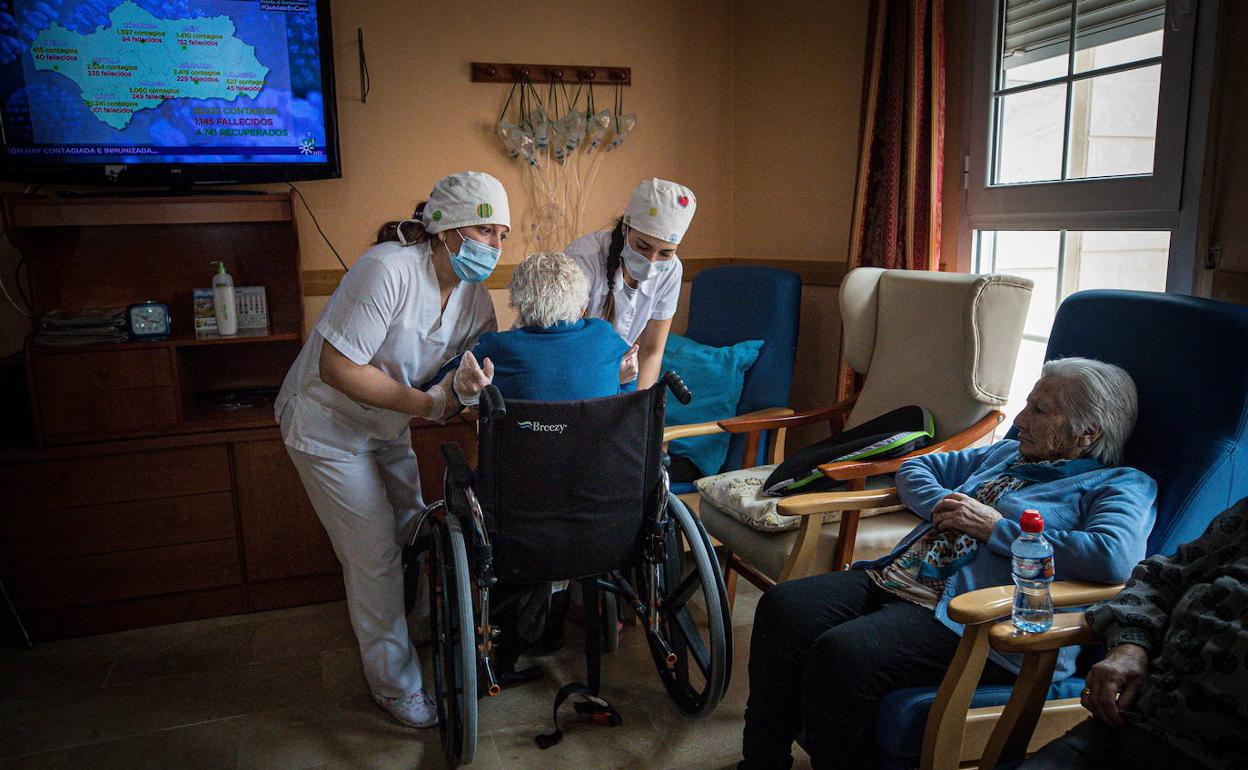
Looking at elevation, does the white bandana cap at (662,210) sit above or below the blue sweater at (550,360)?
above

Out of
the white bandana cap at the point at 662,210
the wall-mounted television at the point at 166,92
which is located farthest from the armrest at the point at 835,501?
the wall-mounted television at the point at 166,92

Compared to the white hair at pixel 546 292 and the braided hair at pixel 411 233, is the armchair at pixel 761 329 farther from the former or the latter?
the braided hair at pixel 411 233

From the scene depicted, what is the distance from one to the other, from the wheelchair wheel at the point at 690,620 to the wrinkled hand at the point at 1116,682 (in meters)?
0.78

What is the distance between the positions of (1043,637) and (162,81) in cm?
281

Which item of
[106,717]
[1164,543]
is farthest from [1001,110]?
[106,717]

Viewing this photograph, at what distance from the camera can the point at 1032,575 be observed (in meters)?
1.44

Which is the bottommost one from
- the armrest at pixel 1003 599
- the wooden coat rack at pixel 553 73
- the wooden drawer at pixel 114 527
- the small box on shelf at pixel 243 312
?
the wooden drawer at pixel 114 527

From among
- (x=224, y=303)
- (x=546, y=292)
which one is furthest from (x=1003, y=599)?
(x=224, y=303)

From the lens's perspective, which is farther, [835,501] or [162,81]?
[162,81]

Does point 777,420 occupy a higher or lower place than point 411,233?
lower

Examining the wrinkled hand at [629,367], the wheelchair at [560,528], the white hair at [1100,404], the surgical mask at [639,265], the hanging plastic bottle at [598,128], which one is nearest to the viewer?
the white hair at [1100,404]

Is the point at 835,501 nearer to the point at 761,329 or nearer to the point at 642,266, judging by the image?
the point at 642,266

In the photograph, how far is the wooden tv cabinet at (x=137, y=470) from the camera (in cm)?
254

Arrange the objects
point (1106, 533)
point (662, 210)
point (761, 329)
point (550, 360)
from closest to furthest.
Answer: point (1106, 533)
point (550, 360)
point (662, 210)
point (761, 329)
